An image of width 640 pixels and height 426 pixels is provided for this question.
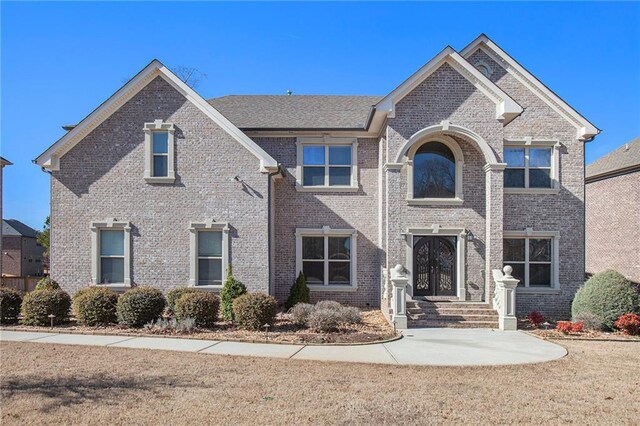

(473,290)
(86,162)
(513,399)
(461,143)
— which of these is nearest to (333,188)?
(461,143)

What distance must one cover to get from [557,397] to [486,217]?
8.56m

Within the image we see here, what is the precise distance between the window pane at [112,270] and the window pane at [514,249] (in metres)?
13.1

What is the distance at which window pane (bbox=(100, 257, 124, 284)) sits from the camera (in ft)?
50.8

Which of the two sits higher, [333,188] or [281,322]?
[333,188]

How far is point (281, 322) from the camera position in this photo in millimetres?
Result: 13602

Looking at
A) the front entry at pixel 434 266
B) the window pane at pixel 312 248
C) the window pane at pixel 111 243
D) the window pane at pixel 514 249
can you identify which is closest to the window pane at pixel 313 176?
the window pane at pixel 312 248

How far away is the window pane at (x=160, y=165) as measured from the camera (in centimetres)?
1552

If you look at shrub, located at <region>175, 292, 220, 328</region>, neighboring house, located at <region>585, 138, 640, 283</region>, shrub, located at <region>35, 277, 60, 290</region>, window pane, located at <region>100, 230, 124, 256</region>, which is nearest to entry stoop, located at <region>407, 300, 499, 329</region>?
shrub, located at <region>175, 292, 220, 328</region>

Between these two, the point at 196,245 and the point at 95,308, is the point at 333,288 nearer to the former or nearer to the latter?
the point at 196,245

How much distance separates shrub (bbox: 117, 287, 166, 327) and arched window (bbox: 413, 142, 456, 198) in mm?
8927

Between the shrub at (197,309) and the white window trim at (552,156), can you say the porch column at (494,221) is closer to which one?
the white window trim at (552,156)

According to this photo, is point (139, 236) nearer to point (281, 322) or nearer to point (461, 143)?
point (281, 322)

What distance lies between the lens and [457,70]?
1454cm

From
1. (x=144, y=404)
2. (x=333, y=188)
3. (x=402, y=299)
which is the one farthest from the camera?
(x=333, y=188)
